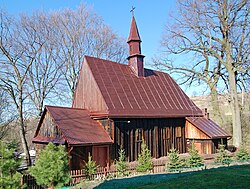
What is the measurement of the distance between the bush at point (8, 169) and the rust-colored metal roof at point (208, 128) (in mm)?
13794

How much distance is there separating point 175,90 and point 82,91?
26.8ft

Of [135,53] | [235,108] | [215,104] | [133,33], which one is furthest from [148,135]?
[215,104]

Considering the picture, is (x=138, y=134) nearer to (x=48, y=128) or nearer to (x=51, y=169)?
(x=48, y=128)

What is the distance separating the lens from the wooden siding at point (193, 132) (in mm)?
19102

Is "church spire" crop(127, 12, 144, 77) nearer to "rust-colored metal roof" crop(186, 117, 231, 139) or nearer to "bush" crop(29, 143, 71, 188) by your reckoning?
"rust-colored metal roof" crop(186, 117, 231, 139)

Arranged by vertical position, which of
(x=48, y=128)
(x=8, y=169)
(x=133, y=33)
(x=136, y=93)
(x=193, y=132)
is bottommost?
(x=8, y=169)

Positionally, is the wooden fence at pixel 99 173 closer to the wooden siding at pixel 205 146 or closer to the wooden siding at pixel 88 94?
the wooden siding at pixel 88 94

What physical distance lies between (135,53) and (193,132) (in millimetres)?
7537

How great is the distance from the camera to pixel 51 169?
10258mm

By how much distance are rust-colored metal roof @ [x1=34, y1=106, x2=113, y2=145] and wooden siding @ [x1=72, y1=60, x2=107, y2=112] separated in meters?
0.92

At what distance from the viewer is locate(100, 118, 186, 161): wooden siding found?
1580 cm

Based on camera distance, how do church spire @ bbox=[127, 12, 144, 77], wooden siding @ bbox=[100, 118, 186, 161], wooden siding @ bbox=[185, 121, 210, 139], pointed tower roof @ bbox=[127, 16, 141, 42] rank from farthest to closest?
1. pointed tower roof @ bbox=[127, 16, 141, 42]
2. church spire @ bbox=[127, 12, 144, 77]
3. wooden siding @ bbox=[185, 121, 210, 139]
4. wooden siding @ bbox=[100, 118, 186, 161]

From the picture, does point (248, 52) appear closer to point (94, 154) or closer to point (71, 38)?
point (94, 154)

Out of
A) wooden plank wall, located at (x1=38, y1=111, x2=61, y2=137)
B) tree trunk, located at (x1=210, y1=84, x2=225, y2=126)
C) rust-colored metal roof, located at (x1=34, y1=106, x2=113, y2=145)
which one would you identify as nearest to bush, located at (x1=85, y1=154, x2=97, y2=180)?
rust-colored metal roof, located at (x1=34, y1=106, x2=113, y2=145)
